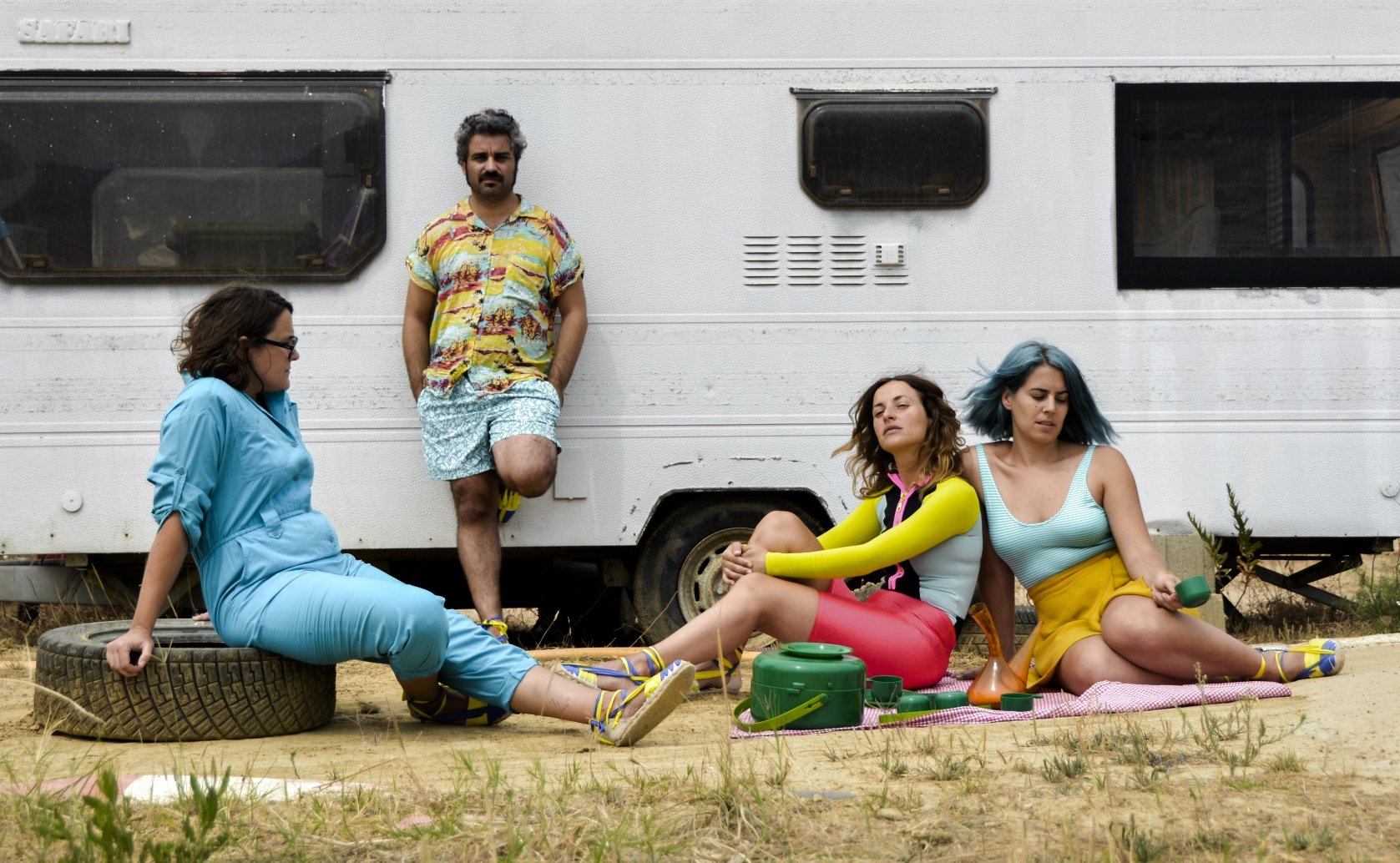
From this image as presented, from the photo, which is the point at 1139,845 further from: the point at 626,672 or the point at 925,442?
the point at 925,442


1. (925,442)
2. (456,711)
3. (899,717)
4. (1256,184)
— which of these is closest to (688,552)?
(925,442)

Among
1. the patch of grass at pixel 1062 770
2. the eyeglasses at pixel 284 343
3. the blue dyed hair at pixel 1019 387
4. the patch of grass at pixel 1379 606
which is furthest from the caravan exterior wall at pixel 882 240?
the patch of grass at pixel 1062 770

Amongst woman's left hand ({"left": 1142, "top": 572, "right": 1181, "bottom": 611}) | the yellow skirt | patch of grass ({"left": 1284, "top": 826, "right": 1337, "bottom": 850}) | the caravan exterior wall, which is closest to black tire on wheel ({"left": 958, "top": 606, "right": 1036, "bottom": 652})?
the caravan exterior wall

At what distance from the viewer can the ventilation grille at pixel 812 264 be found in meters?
5.93

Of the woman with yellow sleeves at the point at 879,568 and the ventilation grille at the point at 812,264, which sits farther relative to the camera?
the ventilation grille at the point at 812,264

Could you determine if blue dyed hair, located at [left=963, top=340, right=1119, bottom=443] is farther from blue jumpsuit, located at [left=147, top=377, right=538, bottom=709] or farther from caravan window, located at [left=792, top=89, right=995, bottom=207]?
blue jumpsuit, located at [left=147, top=377, right=538, bottom=709]

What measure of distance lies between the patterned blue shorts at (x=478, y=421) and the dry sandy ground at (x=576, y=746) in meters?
1.16

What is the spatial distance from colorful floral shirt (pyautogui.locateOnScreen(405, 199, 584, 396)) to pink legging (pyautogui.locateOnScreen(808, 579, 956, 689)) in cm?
175

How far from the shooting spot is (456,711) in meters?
4.43

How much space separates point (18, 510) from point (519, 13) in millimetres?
2858

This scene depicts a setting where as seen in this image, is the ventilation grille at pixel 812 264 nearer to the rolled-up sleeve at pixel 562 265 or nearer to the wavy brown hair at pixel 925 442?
the rolled-up sleeve at pixel 562 265

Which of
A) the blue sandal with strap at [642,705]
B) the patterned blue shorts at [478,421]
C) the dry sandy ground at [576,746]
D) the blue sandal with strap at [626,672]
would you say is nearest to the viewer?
the dry sandy ground at [576,746]

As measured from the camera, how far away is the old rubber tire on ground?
4012 millimetres

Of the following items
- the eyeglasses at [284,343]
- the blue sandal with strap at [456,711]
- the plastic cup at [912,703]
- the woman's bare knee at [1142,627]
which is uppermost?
the eyeglasses at [284,343]
